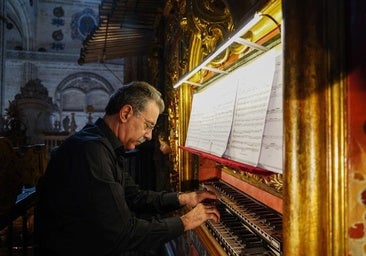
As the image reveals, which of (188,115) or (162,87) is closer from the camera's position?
(188,115)

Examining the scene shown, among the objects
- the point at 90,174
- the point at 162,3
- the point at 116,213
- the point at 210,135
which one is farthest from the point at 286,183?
the point at 162,3

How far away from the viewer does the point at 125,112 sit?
1884 mm

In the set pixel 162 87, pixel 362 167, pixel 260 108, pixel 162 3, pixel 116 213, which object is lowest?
pixel 116 213

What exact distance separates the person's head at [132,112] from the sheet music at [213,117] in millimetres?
514

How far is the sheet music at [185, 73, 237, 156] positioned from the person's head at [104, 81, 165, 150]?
514 mm

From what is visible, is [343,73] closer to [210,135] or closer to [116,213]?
[116,213]

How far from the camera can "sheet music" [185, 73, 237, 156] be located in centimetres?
204

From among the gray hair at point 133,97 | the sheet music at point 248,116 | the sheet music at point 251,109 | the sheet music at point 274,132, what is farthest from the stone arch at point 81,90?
the sheet music at point 274,132

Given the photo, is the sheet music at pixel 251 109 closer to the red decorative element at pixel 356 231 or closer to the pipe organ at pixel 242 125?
the pipe organ at pixel 242 125

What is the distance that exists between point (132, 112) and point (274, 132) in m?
0.96

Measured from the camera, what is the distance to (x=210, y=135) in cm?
236

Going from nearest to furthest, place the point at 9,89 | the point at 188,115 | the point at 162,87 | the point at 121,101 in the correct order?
1. the point at 121,101
2. the point at 188,115
3. the point at 162,87
4. the point at 9,89

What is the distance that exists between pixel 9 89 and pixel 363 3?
83.0 ft

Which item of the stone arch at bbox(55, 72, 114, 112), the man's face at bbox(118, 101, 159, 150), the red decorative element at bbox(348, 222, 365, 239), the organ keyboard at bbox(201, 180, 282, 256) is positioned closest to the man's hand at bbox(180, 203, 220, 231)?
the organ keyboard at bbox(201, 180, 282, 256)
